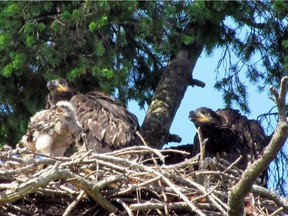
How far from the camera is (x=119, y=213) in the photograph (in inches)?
336

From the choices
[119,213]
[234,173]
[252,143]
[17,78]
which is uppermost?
[17,78]

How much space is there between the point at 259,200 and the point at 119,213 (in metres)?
1.23

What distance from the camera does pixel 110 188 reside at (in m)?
8.63

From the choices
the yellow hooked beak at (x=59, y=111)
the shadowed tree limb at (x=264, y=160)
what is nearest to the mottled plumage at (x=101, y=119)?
the yellow hooked beak at (x=59, y=111)

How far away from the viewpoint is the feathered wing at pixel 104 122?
1090 cm

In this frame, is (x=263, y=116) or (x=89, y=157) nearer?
(x=89, y=157)

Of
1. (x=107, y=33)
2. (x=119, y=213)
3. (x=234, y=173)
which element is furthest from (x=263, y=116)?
(x=119, y=213)

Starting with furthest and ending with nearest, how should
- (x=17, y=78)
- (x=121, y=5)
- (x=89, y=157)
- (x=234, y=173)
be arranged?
(x=17, y=78), (x=121, y=5), (x=234, y=173), (x=89, y=157)

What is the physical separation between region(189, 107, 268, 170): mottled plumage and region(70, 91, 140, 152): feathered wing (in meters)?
1.01

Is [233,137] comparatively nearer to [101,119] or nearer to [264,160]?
[101,119]

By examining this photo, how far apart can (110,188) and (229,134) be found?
350 centimetres

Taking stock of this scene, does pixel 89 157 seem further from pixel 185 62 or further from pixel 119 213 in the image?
pixel 185 62

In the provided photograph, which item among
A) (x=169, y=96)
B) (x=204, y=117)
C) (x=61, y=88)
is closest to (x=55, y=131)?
Result: (x=61, y=88)

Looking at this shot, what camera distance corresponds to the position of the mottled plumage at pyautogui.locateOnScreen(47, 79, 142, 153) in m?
10.9
